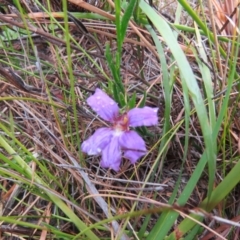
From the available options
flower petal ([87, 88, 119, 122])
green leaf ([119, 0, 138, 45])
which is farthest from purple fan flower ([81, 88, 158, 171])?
green leaf ([119, 0, 138, 45])

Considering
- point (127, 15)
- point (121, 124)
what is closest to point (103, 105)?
point (121, 124)

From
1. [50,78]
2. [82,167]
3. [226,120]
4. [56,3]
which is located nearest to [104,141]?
[82,167]

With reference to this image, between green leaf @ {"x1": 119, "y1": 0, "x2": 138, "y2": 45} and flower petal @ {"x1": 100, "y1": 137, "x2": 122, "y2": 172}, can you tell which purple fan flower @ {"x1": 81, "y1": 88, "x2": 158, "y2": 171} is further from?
green leaf @ {"x1": 119, "y1": 0, "x2": 138, "y2": 45}

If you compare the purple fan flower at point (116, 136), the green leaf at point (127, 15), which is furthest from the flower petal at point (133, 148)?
the green leaf at point (127, 15)

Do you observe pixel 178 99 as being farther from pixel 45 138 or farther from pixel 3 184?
pixel 3 184

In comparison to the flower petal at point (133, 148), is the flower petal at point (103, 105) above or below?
above

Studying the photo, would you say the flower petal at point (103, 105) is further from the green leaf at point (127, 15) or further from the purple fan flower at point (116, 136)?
the green leaf at point (127, 15)
